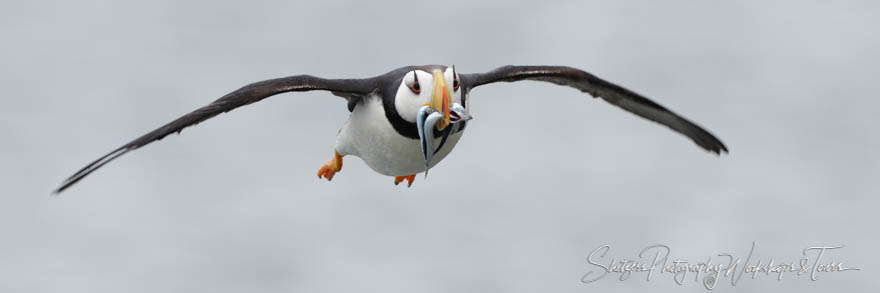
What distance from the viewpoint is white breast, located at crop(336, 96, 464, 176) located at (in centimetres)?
1278

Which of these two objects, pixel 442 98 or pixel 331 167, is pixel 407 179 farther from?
pixel 442 98

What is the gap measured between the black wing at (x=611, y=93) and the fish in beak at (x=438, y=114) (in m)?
1.37

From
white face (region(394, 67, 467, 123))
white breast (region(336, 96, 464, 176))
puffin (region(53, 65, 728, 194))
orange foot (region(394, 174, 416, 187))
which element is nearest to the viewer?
puffin (region(53, 65, 728, 194))

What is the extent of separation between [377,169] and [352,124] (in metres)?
0.61

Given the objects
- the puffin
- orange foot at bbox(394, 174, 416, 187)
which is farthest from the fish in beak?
orange foot at bbox(394, 174, 416, 187)

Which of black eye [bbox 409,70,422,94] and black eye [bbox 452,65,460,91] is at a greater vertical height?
black eye [bbox 452,65,460,91]

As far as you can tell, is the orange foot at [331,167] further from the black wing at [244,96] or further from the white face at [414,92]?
the white face at [414,92]

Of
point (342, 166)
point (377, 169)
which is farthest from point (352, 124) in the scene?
point (342, 166)

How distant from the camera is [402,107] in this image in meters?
12.4

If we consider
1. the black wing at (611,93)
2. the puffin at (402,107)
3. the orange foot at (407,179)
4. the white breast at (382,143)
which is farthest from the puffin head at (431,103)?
the orange foot at (407,179)

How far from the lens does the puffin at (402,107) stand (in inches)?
472

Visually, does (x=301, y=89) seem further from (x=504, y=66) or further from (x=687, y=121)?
(x=687, y=121)

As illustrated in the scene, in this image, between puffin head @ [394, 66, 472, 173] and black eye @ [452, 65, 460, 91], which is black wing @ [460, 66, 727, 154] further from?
puffin head @ [394, 66, 472, 173]

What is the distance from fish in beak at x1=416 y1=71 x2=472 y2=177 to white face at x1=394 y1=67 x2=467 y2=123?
67 millimetres
